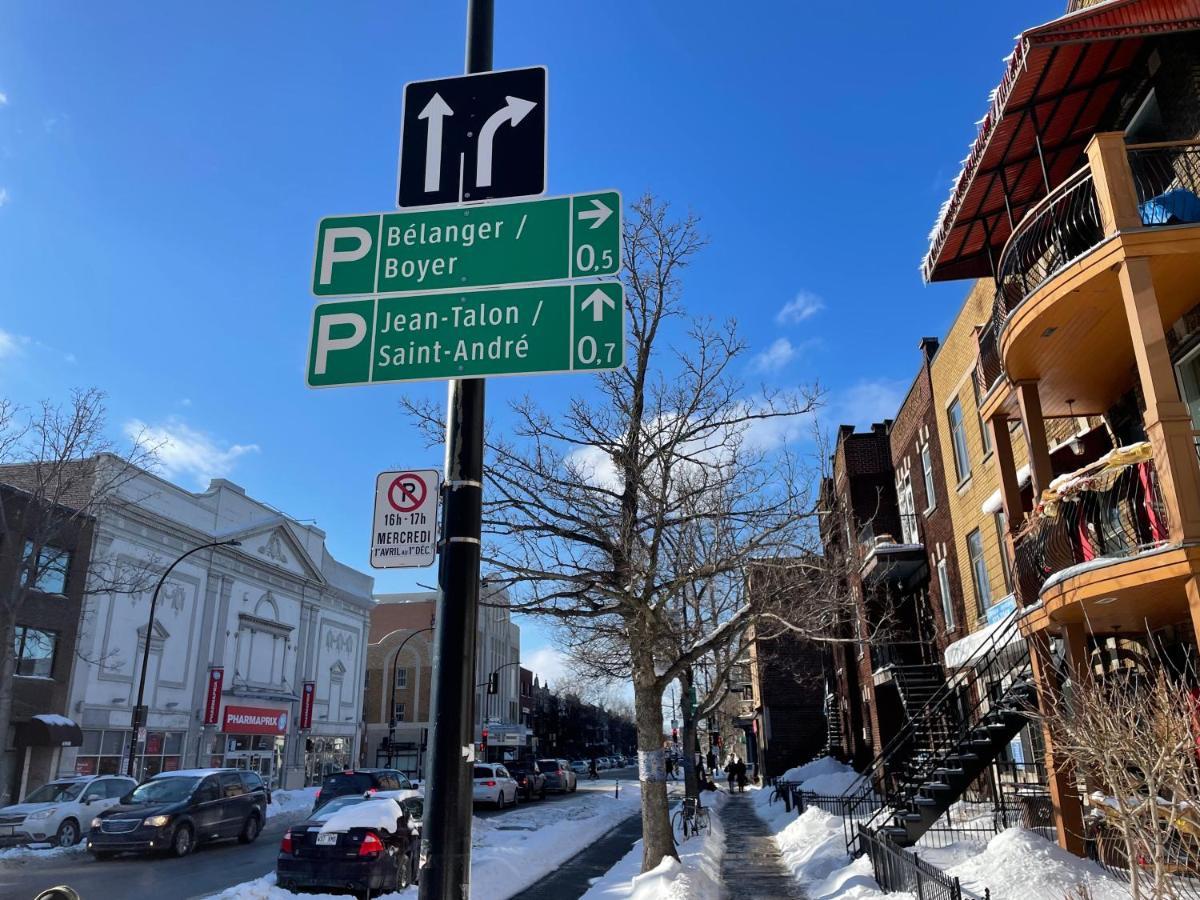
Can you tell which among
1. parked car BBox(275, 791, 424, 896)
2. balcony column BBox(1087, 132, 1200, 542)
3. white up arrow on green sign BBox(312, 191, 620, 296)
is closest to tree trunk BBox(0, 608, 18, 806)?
parked car BBox(275, 791, 424, 896)

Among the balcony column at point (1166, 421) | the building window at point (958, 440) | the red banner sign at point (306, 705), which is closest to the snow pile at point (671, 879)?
the balcony column at point (1166, 421)

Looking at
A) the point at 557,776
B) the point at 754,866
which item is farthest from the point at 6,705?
the point at 557,776

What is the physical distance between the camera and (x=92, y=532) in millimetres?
32812

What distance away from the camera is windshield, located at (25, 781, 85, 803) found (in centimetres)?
2158

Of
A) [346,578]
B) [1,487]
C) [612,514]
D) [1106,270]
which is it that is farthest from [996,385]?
[346,578]

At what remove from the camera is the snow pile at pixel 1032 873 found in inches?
354

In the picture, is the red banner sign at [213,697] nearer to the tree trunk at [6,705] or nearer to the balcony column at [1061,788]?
the tree trunk at [6,705]

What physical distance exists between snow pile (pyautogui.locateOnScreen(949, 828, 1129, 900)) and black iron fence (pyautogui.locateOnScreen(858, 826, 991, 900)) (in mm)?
445

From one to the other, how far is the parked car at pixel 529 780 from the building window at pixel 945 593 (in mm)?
23151

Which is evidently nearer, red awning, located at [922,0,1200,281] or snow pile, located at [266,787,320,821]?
red awning, located at [922,0,1200,281]

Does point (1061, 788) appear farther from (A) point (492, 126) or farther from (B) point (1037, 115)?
(A) point (492, 126)

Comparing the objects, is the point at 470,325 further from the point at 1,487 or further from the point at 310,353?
the point at 1,487

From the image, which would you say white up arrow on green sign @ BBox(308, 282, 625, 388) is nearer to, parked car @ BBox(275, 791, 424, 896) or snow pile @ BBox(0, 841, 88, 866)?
parked car @ BBox(275, 791, 424, 896)

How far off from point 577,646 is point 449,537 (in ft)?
49.6
